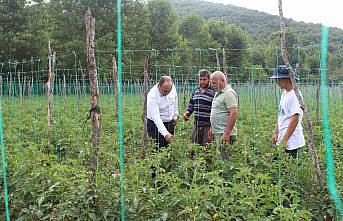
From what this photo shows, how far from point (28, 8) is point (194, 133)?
2482cm

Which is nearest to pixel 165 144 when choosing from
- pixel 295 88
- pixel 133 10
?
pixel 295 88

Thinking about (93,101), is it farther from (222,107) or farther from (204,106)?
(204,106)

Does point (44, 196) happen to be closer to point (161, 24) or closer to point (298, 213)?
point (298, 213)

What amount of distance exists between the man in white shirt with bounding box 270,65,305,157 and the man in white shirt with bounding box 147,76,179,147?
1339mm

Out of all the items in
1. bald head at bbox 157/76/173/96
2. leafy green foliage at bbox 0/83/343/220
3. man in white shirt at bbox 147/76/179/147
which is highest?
bald head at bbox 157/76/173/96

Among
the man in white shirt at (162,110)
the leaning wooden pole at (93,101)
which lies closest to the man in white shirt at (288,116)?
the man in white shirt at (162,110)

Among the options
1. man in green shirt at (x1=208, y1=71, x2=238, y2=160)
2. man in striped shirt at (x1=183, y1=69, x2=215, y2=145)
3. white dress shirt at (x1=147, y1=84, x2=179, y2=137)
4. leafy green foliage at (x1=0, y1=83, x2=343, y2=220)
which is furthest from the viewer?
man in striped shirt at (x1=183, y1=69, x2=215, y2=145)

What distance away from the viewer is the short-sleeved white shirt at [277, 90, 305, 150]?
4156 mm

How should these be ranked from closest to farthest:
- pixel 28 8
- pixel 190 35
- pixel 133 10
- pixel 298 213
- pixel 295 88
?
pixel 298 213 < pixel 295 88 < pixel 28 8 < pixel 133 10 < pixel 190 35

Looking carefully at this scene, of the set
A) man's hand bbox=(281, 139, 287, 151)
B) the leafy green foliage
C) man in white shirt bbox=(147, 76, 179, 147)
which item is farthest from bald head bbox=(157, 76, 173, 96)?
man's hand bbox=(281, 139, 287, 151)

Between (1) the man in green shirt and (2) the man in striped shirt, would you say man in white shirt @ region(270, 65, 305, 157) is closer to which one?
(1) the man in green shirt

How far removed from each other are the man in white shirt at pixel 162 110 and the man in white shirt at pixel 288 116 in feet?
4.39

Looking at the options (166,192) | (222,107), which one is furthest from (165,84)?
(166,192)

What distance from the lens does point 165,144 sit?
5.34m
